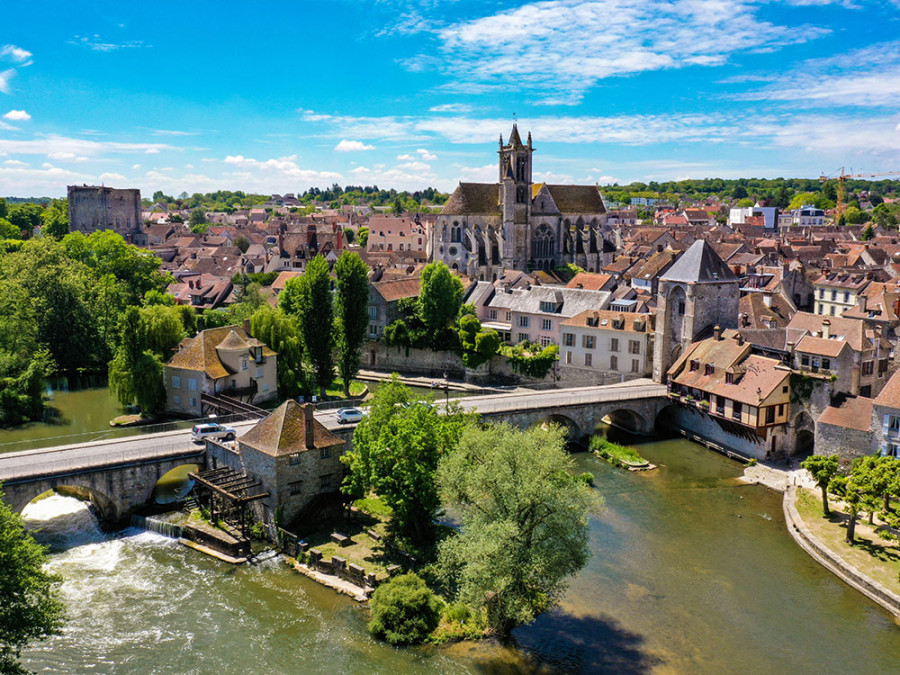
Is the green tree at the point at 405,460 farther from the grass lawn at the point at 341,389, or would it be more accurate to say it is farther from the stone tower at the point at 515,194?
→ the stone tower at the point at 515,194

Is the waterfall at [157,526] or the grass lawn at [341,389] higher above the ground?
the grass lawn at [341,389]

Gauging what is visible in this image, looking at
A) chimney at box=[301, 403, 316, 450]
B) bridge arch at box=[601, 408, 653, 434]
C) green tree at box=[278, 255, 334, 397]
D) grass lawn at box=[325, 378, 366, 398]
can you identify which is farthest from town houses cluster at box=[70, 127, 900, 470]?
chimney at box=[301, 403, 316, 450]

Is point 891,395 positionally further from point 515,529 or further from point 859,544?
point 515,529

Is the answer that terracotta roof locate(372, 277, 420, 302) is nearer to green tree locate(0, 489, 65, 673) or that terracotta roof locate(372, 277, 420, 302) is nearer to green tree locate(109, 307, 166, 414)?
green tree locate(109, 307, 166, 414)

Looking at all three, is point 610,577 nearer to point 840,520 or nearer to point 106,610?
point 840,520

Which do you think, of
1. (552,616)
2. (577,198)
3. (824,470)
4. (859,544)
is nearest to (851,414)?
(824,470)

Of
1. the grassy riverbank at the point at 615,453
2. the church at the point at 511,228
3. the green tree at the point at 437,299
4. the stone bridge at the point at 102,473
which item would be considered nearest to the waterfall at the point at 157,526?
the stone bridge at the point at 102,473
